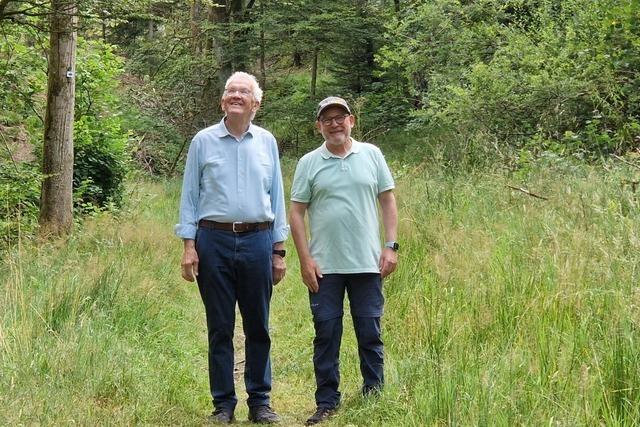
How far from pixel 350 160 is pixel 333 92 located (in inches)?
688

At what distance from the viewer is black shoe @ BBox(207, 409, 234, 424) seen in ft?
14.0

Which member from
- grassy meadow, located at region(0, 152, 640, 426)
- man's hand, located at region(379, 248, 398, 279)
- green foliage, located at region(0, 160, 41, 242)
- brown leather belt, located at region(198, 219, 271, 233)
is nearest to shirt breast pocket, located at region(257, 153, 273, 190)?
brown leather belt, located at region(198, 219, 271, 233)

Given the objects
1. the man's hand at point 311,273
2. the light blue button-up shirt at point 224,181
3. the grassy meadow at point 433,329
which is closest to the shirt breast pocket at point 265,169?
the light blue button-up shirt at point 224,181

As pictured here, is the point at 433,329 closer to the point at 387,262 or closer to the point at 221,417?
the point at 387,262

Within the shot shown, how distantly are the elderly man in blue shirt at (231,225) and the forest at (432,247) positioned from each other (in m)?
0.52

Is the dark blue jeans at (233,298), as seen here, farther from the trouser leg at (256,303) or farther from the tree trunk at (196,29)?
the tree trunk at (196,29)

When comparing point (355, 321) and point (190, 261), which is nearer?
point (190, 261)

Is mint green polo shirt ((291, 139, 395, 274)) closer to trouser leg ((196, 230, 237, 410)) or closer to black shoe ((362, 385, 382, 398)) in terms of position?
trouser leg ((196, 230, 237, 410))

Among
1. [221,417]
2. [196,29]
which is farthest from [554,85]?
[196,29]

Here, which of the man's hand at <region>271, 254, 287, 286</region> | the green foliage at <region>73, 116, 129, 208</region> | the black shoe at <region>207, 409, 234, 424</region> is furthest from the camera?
the green foliage at <region>73, 116, 129, 208</region>

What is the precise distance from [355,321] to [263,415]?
0.83 metres

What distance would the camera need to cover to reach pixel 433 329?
456 centimetres

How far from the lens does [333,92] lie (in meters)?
21.4

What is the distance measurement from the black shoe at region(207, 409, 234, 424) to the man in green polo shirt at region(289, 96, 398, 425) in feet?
1.65
